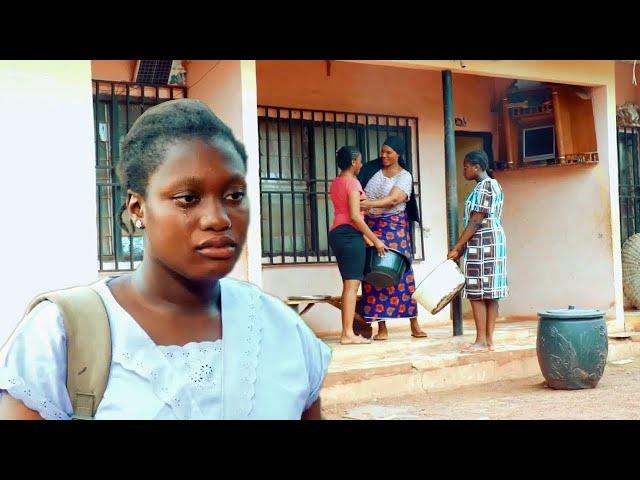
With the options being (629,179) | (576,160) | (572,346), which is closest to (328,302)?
(572,346)

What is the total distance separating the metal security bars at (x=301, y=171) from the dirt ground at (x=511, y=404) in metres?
2.16

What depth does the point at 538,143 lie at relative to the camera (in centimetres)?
915

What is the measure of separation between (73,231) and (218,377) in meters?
4.02

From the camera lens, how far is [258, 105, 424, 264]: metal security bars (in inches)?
307

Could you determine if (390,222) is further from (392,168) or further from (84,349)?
(84,349)

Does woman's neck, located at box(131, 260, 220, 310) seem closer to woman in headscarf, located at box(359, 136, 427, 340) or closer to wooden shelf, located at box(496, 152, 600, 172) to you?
woman in headscarf, located at box(359, 136, 427, 340)

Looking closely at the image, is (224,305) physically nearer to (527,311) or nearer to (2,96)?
(2,96)

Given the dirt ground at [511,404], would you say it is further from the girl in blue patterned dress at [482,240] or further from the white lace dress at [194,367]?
the white lace dress at [194,367]

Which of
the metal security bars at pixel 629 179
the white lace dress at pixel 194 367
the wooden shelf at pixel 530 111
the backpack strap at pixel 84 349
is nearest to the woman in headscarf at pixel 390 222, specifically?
the wooden shelf at pixel 530 111

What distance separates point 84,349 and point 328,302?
231 inches

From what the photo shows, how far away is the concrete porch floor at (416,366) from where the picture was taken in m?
6.08

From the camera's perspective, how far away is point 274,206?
7.84m
